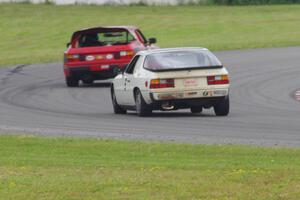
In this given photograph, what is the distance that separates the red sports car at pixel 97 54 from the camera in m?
30.7

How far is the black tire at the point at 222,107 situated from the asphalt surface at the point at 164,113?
0.14m

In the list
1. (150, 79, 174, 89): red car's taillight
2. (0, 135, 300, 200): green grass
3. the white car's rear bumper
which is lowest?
the white car's rear bumper

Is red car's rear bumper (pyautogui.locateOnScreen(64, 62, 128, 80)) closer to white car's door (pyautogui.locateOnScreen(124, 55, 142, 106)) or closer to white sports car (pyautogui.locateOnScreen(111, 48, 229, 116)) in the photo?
white car's door (pyautogui.locateOnScreen(124, 55, 142, 106))

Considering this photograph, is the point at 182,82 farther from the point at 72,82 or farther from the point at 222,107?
the point at 72,82

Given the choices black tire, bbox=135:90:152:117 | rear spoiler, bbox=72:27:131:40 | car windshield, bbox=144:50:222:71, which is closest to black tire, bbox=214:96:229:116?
car windshield, bbox=144:50:222:71

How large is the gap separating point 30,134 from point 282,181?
7.54m

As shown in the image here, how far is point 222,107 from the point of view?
847 inches

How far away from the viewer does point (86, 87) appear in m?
31.5

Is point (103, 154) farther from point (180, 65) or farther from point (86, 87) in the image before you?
point (86, 87)

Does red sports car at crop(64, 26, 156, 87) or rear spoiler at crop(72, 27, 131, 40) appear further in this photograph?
rear spoiler at crop(72, 27, 131, 40)

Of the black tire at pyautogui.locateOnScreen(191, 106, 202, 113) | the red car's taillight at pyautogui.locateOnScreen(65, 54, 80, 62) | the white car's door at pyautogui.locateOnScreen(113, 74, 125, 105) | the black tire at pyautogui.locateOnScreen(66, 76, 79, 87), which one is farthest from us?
the black tire at pyautogui.locateOnScreen(66, 76, 79, 87)

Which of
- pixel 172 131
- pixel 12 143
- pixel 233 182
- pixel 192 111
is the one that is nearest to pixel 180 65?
pixel 192 111

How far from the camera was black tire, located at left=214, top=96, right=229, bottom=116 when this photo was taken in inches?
843

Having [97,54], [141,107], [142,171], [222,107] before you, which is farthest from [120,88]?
[142,171]
